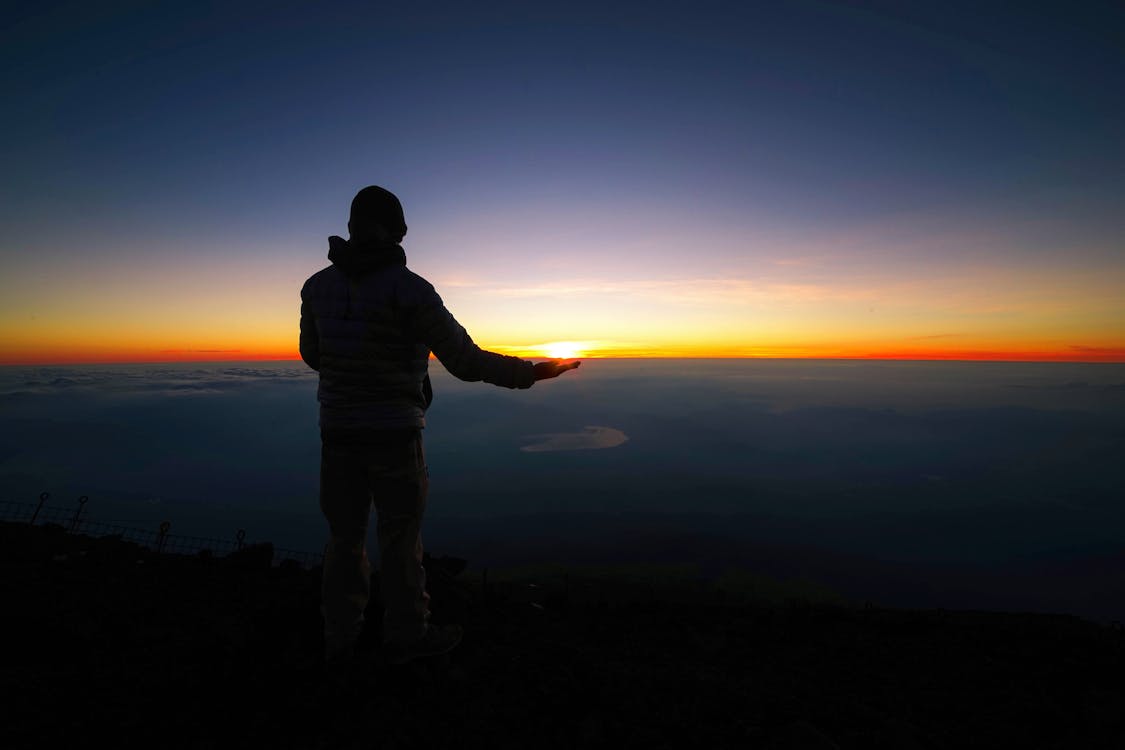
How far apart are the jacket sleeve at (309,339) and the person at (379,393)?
1.7 inches

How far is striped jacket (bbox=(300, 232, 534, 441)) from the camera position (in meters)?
3.35


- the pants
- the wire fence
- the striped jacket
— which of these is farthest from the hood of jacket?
the wire fence

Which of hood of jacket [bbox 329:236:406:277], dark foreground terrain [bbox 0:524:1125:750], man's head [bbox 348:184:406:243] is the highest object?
man's head [bbox 348:184:406:243]

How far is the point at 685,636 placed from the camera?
7105mm

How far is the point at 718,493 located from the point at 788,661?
126322mm

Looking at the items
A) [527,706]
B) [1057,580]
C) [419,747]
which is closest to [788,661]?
Answer: [527,706]

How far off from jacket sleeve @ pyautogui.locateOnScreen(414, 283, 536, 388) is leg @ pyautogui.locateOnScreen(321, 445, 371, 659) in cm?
109

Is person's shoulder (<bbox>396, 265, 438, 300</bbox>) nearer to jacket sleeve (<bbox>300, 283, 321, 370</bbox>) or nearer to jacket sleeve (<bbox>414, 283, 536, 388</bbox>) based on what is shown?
jacket sleeve (<bbox>414, 283, 536, 388</bbox>)

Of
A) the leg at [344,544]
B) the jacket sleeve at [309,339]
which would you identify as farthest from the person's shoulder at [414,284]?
the leg at [344,544]

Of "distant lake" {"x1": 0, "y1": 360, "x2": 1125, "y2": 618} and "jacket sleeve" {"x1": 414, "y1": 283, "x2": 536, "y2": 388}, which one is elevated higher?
"jacket sleeve" {"x1": 414, "y1": 283, "x2": 536, "y2": 388}

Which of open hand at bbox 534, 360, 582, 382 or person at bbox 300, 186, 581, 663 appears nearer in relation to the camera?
person at bbox 300, 186, 581, 663

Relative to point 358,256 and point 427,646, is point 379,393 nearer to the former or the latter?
point 358,256

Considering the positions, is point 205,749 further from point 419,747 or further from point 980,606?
point 980,606

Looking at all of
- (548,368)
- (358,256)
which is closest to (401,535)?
(548,368)
